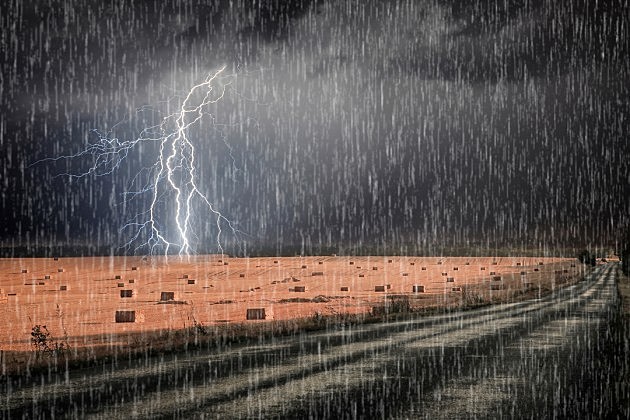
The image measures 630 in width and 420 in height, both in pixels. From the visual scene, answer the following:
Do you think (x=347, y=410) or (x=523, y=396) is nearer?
(x=347, y=410)

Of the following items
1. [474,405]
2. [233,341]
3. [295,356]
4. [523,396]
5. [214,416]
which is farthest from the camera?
[233,341]

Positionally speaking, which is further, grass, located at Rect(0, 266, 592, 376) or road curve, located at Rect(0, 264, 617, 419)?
grass, located at Rect(0, 266, 592, 376)

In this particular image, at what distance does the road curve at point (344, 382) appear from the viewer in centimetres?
748

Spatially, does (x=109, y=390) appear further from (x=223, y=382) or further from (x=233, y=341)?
(x=233, y=341)

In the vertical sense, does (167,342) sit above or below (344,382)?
below

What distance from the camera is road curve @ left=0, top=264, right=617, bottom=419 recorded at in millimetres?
7477

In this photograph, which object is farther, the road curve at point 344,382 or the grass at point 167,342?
the grass at point 167,342

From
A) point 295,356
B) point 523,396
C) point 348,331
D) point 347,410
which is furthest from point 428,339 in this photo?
point 347,410

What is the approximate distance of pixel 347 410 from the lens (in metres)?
7.42

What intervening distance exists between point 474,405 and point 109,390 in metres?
4.61

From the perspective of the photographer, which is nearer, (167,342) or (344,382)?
(344,382)

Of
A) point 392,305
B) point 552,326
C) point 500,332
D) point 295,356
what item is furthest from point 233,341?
point 392,305

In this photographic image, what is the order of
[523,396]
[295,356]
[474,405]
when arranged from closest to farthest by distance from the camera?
[474,405] < [523,396] < [295,356]

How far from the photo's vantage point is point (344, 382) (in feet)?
30.7
